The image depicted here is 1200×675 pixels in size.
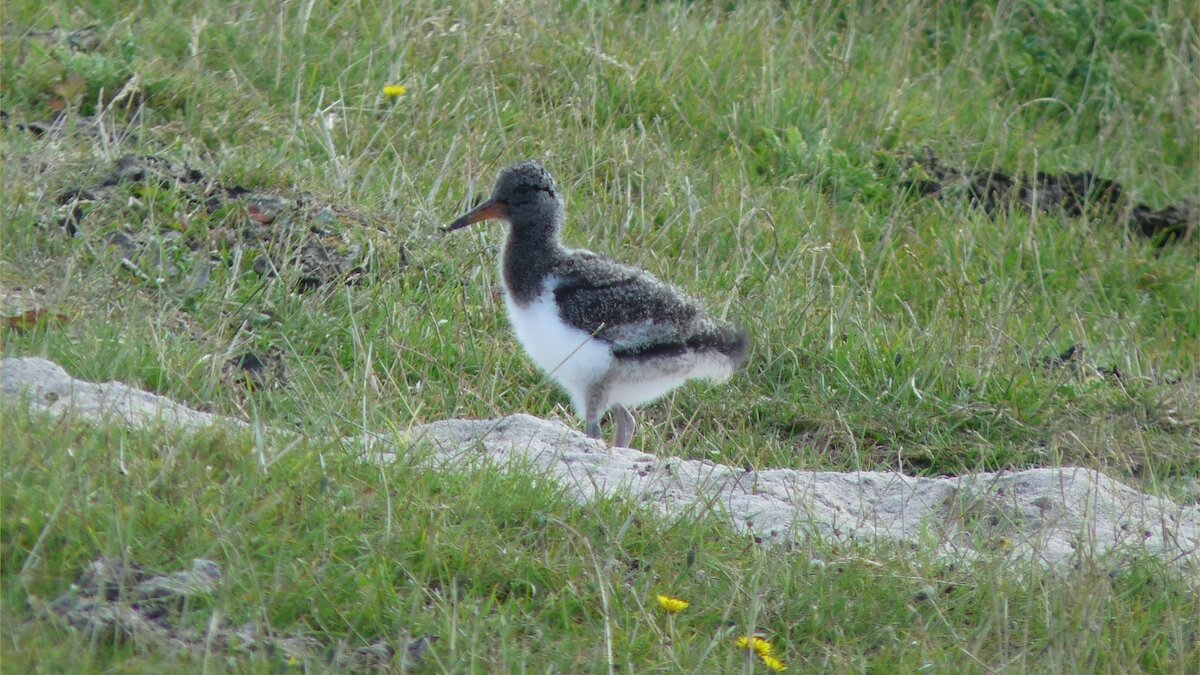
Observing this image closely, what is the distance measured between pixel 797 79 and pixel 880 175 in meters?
0.86

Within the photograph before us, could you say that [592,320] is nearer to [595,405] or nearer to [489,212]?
[595,405]

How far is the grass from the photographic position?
405 cm

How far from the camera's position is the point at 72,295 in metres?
5.60

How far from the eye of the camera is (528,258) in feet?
18.7

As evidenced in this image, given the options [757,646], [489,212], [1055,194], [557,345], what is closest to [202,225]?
[489,212]

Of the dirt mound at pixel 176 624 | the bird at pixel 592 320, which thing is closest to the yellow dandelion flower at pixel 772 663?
the dirt mound at pixel 176 624

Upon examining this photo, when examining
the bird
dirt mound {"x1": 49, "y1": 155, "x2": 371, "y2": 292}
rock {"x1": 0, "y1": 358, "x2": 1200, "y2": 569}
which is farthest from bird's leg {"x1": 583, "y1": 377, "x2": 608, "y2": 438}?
dirt mound {"x1": 49, "y1": 155, "x2": 371, "y2": 292}

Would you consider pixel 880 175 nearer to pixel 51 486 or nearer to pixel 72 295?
pixel 72 295

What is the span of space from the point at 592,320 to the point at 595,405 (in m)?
0.36

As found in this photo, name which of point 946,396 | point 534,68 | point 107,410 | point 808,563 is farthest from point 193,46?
point 808,563

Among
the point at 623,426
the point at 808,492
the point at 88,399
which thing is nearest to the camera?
the point at 88,399

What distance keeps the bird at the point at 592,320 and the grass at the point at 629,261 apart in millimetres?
376

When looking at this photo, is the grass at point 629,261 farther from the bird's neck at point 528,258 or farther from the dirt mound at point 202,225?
the bird's neck at point 528,258

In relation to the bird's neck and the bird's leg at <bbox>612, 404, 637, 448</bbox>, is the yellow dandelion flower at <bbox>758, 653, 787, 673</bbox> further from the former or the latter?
the bird's neck
